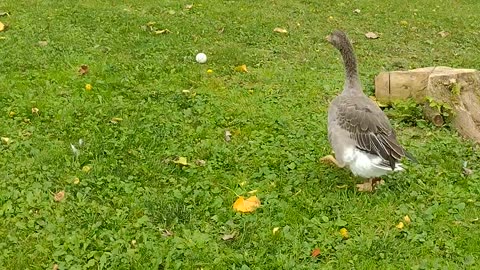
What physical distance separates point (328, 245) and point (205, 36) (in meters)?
5.34

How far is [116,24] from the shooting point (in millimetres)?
9234

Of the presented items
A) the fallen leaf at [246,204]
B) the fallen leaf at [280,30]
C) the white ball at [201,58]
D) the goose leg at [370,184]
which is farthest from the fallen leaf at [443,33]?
the fallen leaf at [246,204]

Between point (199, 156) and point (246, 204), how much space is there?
3.14 feet

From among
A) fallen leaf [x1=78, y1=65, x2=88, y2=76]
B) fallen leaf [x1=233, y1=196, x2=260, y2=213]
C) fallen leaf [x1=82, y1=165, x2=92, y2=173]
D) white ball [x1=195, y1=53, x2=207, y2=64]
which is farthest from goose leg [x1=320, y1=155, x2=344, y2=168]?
fallen leaf [x1=78, y1=65, x2=88, y2=76]

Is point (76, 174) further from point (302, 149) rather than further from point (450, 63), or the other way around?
point (450, 63)

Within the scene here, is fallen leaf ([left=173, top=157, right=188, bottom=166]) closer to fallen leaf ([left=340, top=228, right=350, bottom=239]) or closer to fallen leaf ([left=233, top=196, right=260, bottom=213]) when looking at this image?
fallen leaf ([left=233, top=196, right=260, bottom=213])

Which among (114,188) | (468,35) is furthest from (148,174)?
(468,35)

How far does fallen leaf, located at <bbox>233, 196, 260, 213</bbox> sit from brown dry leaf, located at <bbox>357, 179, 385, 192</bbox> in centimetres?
88

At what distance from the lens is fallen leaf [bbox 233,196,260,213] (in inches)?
190

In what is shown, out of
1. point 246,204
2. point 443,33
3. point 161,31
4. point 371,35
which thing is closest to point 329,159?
point 246,204

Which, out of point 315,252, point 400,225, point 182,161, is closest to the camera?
point 315,252

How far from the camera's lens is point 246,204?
192 inches

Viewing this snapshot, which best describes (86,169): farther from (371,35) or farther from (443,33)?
(443,33)

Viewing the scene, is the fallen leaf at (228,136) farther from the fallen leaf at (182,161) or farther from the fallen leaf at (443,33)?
the fallen leaf at (443,33)
